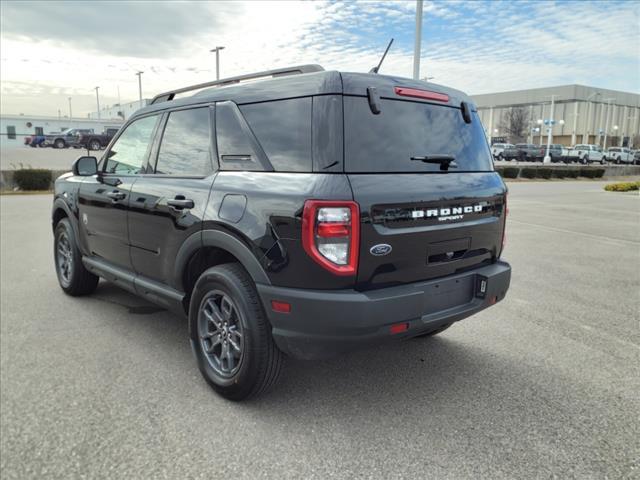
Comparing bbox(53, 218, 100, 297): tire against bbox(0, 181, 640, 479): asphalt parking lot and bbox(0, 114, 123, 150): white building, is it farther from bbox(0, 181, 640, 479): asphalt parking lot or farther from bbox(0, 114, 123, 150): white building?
bbox(0, 114, 123, 150): white building

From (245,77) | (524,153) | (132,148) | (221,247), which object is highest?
(245,77)

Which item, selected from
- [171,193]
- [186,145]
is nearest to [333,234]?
[171,193]

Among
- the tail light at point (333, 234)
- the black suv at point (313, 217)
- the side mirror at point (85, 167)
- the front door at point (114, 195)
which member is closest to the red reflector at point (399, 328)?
the black suv at point (313, 217)

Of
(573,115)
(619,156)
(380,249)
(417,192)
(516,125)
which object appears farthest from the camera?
(573,115)

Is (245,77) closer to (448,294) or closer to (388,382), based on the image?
(448,294)

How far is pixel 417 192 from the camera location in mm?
2801

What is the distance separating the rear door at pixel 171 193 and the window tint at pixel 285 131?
48cm

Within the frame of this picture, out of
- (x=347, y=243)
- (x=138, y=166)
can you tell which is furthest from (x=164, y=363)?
(x=347, y=243)

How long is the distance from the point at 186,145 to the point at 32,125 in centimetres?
6977

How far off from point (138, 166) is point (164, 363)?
1.59m

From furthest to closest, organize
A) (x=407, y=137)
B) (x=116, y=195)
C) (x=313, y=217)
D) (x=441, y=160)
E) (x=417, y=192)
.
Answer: (x=116, y=195), (x=441, y=160), (x=407, y=137), (x=417, y=192), (x=313, y=217)

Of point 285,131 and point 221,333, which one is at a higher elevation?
point 285,131

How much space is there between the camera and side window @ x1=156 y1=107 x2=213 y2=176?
3.40m

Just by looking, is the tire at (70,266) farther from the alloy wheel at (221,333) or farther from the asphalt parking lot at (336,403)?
the alloy wheel at (221,333)
